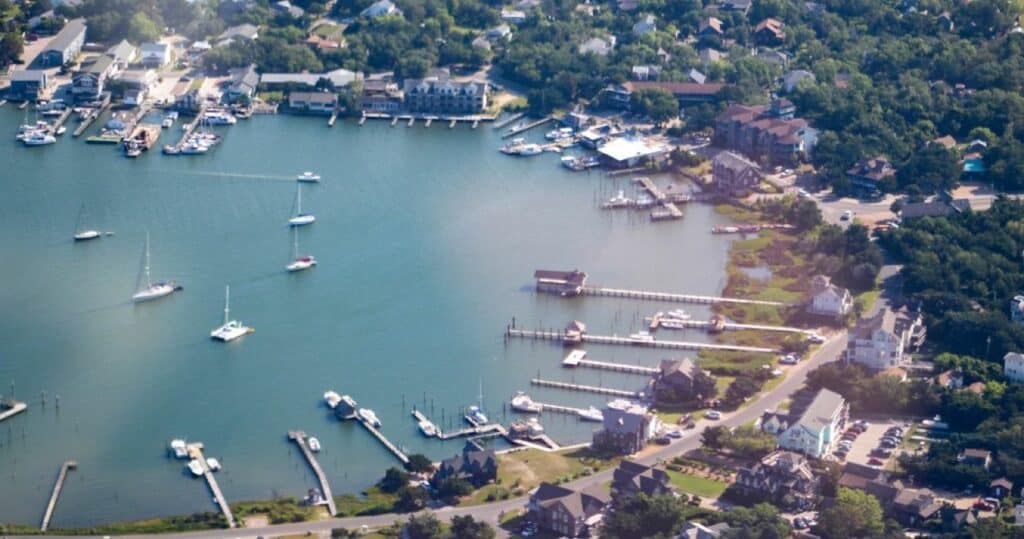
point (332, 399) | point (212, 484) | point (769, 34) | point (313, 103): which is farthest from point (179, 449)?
point (769, 34)

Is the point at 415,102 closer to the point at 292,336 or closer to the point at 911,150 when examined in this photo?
the point at 911,150

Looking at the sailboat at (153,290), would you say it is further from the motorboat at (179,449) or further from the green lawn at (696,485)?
the green lawn at (696,485)

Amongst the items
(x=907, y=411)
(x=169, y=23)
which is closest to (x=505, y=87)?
(x=169, y=23)

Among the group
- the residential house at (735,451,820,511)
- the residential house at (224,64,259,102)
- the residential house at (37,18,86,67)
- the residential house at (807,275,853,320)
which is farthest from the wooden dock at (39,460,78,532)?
the residential house at (37,18,86,67)

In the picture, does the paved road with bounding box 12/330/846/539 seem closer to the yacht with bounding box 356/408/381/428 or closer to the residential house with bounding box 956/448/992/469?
the yacht with bounding box 356/408/381/428

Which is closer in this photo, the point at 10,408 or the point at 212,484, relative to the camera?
the point at 212,484

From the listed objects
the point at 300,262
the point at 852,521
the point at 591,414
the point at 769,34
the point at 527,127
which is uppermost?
the point at 769,34

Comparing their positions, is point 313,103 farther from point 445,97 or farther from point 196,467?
point 196,467

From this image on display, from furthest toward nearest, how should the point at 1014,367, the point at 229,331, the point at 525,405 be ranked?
the point at 229,331, the point at 1014,367, the point at 525,405
